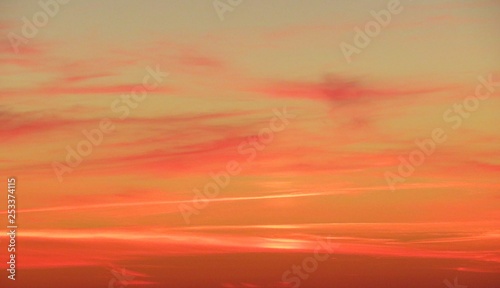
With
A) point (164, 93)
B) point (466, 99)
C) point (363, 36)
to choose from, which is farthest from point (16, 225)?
point (466, 99)

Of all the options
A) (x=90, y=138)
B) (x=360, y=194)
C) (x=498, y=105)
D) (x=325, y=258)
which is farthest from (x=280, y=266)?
(x=498, y=105)

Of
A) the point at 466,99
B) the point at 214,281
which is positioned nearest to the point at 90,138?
the point at 214,281

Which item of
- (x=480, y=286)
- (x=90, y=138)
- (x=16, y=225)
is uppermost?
(x=90, y=138)

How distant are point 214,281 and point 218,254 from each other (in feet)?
0.61

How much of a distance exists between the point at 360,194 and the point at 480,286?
107cm

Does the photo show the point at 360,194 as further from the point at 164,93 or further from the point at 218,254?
the point at 164,93

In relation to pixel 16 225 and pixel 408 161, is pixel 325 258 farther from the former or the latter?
pixel 16 225

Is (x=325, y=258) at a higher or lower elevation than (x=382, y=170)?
lower

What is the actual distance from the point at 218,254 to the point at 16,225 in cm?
139

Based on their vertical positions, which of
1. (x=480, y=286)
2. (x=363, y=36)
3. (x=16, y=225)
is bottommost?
(x=480, y=286)

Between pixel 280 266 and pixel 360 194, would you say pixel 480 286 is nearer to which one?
pixel 360 194

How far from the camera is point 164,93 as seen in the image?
17.5 feet

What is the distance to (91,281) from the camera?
5211 millimetres

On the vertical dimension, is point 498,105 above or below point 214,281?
above
